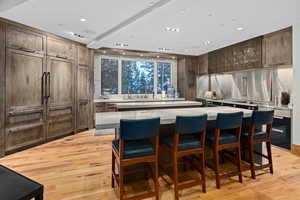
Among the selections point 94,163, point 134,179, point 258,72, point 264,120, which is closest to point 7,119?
point 94,163

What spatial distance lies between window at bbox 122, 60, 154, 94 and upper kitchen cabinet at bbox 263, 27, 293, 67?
394cm

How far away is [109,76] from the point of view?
6277 millimetres

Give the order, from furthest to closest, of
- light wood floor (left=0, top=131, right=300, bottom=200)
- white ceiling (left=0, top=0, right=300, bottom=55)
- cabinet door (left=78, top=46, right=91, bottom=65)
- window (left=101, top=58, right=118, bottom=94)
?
window (left=101, top=58, right=118, bottom=94) → cabinet door (left=78, top=46, right=91, bottom=65) → white ceiling (left=0, top=0, right=300, bottom=55) → light wood floor (left=0, top=131, right=300, bottom=200)

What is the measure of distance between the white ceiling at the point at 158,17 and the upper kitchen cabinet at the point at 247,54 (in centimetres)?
25

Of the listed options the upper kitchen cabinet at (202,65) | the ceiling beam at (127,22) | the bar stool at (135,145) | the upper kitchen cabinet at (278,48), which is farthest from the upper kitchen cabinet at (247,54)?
the bar stool at (135,145)

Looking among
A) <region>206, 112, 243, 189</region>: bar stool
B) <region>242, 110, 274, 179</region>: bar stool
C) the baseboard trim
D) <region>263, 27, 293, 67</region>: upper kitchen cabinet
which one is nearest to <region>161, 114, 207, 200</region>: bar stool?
<region>206, 112, 243, 189</region>: bar stool

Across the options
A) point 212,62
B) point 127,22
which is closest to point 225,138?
point 127,22

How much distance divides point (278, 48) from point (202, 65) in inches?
113

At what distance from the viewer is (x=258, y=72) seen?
4391 mm

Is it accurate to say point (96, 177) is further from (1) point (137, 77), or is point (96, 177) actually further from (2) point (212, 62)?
(2) point (212, 62)

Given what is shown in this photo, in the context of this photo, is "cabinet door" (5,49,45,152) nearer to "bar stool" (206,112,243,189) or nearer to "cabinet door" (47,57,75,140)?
"cabinet door" (47,57,75,140)

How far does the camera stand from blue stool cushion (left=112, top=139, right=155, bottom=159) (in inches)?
70.9

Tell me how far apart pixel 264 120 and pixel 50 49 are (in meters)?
4.60

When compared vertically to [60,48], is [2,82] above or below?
below
